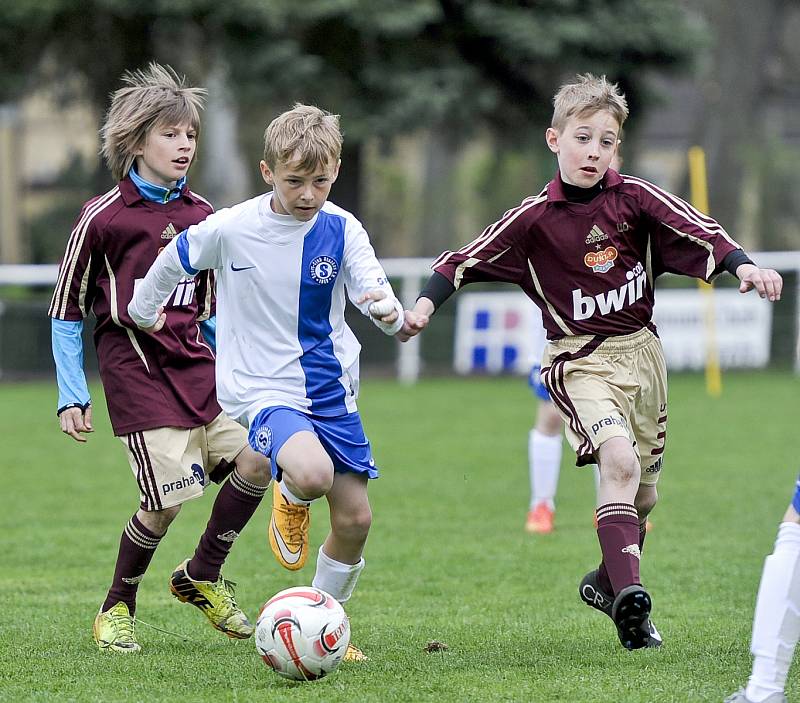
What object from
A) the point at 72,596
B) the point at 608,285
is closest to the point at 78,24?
the point at 72,596

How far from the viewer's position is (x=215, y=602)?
525cm

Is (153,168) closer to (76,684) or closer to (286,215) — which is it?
(286,215)

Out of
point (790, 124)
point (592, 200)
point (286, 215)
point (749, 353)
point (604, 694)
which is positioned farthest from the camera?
point (790, 124)

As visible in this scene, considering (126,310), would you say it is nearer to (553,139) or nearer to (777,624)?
(553,139)

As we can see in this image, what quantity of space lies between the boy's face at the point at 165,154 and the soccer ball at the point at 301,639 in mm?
1644

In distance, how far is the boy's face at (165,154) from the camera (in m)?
5.14

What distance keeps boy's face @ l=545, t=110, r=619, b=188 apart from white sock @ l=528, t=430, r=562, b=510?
3115mm

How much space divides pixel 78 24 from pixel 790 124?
26.0 m

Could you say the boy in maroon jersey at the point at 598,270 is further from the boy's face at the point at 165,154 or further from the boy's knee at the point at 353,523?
the boy's face at the point at 165,154

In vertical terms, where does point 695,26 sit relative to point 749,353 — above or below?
above

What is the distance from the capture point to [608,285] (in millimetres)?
5047

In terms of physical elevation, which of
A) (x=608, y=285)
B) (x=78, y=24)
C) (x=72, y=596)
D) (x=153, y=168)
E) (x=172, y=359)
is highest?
(x=78, y=24)

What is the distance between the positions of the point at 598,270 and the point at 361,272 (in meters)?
0.90

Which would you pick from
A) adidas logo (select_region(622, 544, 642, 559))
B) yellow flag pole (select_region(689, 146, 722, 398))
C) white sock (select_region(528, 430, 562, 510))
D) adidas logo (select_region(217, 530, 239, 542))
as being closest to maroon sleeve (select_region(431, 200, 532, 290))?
adidas logo (select_region(622, 544, 642, 559))
